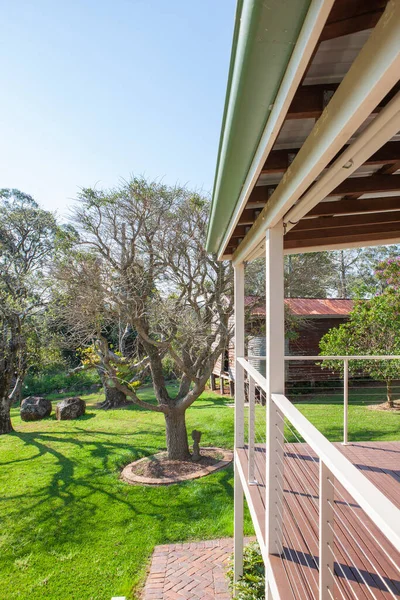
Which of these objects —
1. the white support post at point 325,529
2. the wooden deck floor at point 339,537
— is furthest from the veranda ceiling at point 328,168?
the wooden deck floor at point 339,537

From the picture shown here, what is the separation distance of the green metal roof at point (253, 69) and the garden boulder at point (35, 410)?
1554cm

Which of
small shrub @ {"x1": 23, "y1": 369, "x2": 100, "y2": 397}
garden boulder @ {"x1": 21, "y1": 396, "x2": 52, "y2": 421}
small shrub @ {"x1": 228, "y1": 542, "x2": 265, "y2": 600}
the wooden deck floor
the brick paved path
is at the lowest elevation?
the brick paved path

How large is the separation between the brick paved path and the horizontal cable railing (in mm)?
2623

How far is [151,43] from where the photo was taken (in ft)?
26.3

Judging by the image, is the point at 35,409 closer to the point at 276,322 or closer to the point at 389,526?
the point at 276,322

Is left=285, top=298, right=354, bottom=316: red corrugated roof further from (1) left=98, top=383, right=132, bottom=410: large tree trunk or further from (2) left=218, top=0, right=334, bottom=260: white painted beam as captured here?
(2) left=218, top=0, right=334, bottom=260: white painted beam

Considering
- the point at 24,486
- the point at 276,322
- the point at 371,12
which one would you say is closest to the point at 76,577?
the point at 24,486

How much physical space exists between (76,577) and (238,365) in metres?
4.31

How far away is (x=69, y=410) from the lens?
48.2ft

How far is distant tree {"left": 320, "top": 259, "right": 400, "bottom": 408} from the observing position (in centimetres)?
1094

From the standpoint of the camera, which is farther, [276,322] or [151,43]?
[151,43]

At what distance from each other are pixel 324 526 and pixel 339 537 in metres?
1.47

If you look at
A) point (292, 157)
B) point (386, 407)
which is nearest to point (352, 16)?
point (292, 157)

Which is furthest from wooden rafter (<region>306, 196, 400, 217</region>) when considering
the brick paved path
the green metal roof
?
the brick paved path
